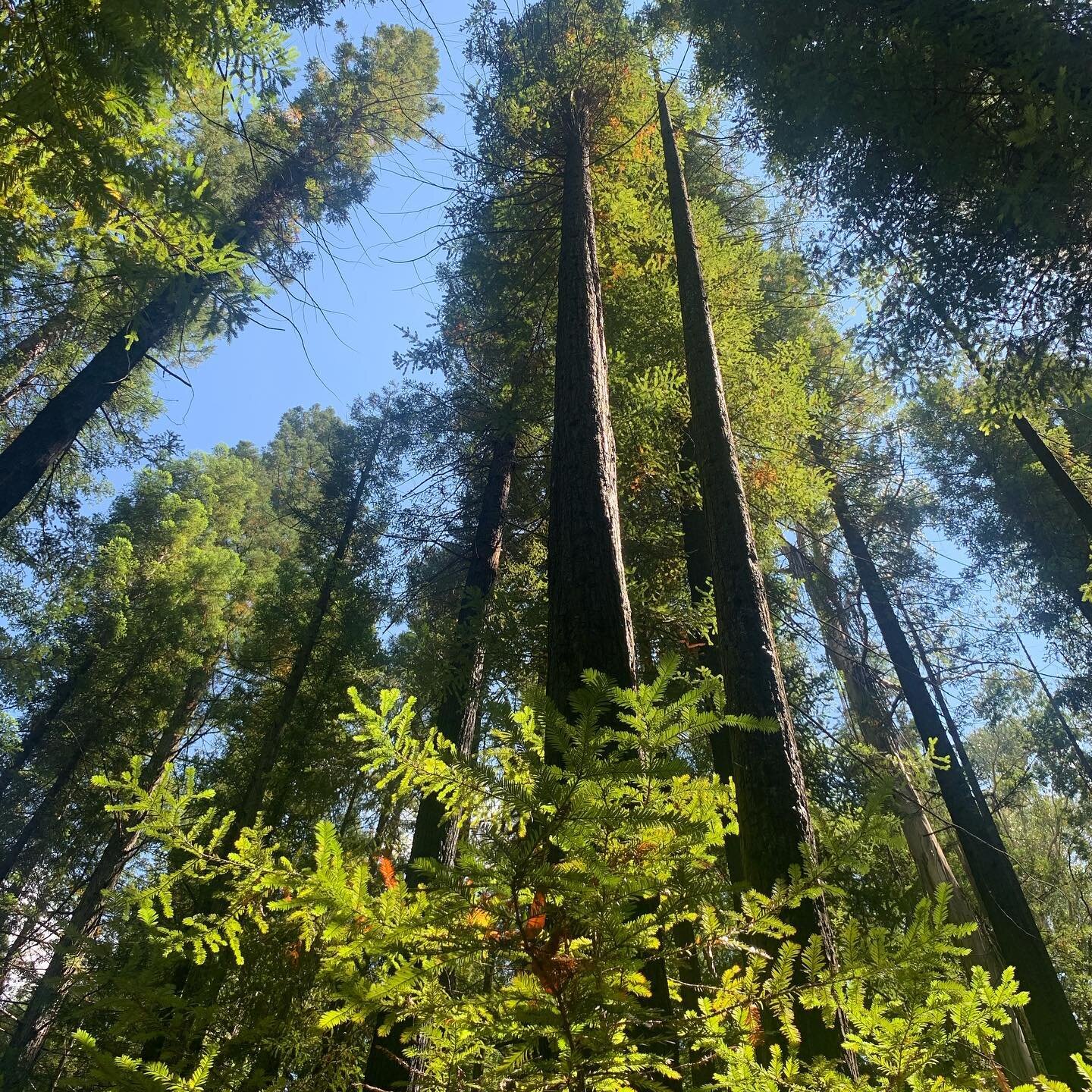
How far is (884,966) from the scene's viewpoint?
152 cm

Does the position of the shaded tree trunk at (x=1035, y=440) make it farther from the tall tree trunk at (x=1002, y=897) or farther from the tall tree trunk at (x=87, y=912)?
the tall tree trunk at (x=87, y=912)

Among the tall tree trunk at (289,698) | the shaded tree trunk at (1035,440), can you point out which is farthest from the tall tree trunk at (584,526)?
the shaded tree trunk at (1035,440)

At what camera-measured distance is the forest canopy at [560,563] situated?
5.15 ft

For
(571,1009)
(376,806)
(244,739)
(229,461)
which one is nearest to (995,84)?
(571,1009)

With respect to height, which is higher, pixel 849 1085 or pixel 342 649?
pixel 342 649

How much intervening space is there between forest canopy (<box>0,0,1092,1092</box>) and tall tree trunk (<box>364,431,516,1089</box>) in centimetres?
9

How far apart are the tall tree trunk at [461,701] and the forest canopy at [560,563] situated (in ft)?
0.31

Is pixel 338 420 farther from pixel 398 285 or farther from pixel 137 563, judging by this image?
pixel 398 285

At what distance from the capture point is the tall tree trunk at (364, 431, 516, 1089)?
5523 millimetres

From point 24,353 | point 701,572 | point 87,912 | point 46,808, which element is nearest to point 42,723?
point 46,808

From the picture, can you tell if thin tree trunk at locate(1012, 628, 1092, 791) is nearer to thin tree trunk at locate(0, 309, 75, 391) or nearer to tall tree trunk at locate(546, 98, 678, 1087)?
tall tree trunk at locate(546, 98, 678, 1087)

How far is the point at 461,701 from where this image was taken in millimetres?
6691

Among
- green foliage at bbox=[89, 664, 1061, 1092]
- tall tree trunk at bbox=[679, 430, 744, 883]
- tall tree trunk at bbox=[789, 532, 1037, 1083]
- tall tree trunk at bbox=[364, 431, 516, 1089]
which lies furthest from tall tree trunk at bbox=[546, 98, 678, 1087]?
tall tree trunk at bbox=[789, 532, 1037, 1083]

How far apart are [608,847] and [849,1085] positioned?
26.6 inches
